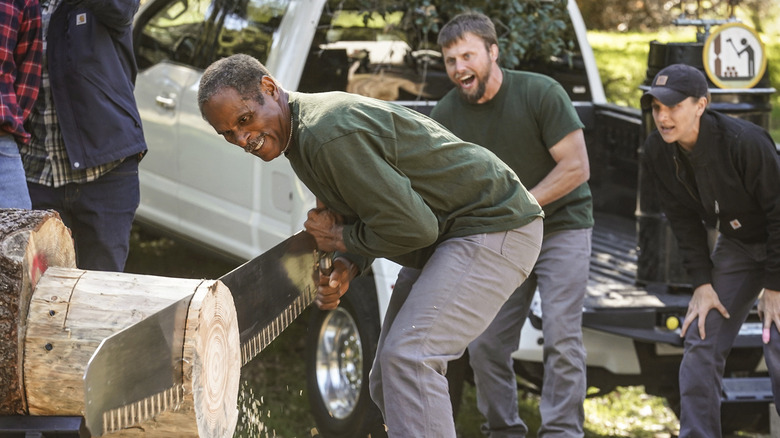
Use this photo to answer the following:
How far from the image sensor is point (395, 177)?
3580 millimetres

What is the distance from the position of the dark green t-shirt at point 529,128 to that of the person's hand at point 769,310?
2.88 ft

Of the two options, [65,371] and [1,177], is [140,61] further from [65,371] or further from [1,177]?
[65,371]

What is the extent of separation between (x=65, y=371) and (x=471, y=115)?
2457 mm

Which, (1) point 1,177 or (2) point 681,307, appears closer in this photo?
(1) point 1,177

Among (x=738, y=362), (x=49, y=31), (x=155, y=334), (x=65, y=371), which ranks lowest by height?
(x=738, y=362)

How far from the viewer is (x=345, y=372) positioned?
19.2ft

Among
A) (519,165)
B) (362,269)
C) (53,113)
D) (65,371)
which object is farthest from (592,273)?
(65,371)

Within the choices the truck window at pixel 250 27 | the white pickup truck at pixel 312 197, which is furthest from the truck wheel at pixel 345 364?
the truck window at pixel 250 27

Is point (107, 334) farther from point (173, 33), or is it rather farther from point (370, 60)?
point (173, 33)

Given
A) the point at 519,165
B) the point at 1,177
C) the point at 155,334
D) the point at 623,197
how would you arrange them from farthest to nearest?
1. the point at 623,197
2. the point at 519,165
3. the point at 1,177
4. the point at 155,334

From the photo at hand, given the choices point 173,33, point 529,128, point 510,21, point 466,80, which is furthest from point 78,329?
point 173,33

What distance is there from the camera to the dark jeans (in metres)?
4.83

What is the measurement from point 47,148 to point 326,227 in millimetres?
1487

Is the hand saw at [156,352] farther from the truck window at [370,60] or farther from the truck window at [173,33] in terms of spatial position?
the truck window at [173,33]
